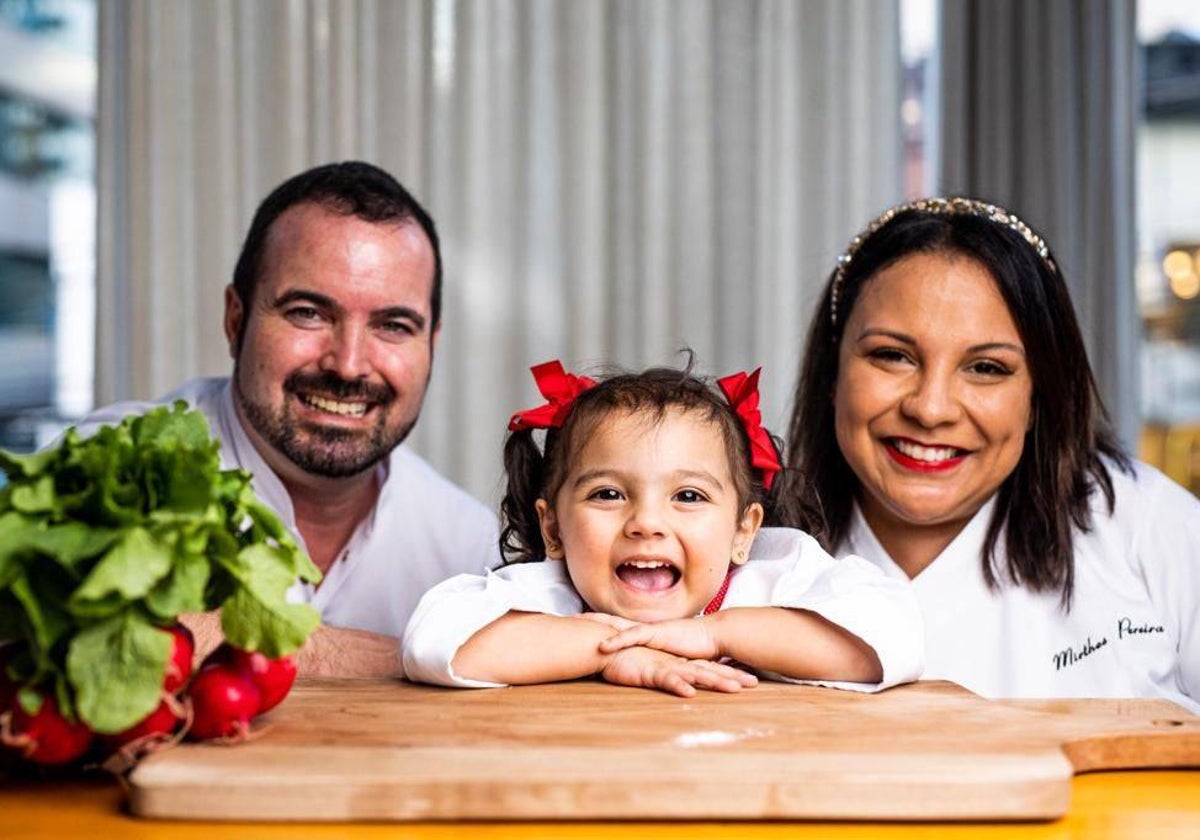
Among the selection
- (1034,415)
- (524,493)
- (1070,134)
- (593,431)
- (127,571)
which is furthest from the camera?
(1070,134)

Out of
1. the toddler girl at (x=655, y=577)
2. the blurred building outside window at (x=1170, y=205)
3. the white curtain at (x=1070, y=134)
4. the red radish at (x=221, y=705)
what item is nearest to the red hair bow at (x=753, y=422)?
the toddler girl at (x=655, y=577)

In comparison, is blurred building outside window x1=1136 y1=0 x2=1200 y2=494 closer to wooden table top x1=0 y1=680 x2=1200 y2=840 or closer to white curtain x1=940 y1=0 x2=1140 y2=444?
white curtain x1=940 y1=0 x2=1140 y2=444

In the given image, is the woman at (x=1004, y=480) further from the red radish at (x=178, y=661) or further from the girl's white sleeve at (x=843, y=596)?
the red radish at (x=178, y=661)

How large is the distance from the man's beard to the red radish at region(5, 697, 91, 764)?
1433 mm

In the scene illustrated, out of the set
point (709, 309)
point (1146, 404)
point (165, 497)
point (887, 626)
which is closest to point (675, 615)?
A: point (887, 626)

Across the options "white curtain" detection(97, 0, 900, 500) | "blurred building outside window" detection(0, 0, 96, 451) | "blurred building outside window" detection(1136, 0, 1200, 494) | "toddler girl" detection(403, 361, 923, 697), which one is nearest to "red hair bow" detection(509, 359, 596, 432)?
"toddler girl" detection(403, 361, 923, 697)

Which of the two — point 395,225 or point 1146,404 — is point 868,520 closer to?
point 395,225

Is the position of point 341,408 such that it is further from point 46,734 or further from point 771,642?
point 46,734

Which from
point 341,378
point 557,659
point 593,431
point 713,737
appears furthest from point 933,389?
point 341,378

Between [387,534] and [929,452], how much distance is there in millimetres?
1163

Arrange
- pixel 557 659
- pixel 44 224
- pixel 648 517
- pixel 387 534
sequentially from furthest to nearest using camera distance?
pixel 44 224, pixel 387 534, pixel 648 517, pixel 557 659

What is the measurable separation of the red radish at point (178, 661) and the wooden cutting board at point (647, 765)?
0.21ft

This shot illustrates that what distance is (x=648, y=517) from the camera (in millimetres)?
1899

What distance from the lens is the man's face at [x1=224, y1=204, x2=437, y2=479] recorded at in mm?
2713
